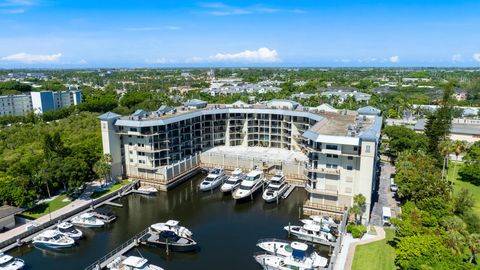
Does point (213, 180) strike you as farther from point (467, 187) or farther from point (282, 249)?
point (467, 187)

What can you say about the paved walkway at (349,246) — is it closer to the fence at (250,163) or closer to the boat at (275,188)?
the boat at (275,188)

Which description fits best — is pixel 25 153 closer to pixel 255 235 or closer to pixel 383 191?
pixel 255 235

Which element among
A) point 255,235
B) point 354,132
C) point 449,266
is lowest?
point 255,235

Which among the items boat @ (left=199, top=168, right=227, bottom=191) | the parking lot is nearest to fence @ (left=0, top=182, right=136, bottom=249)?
boat @ (left=199, top=168, right=227, bottom=191)

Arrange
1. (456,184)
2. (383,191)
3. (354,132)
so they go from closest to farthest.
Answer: (354,132) → (383,191) → (456,184)

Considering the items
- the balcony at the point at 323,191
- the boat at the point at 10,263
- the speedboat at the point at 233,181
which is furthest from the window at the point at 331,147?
the boat at the point at 10,263

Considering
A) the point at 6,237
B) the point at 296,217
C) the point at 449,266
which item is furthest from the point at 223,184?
the point at 449,266
